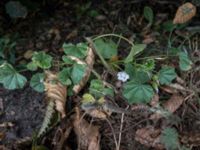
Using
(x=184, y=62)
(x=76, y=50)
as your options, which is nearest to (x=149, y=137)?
(x=184, y=62)

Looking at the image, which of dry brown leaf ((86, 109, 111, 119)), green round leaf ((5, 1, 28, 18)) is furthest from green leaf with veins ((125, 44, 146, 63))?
green round leaf ((5, 1, 28, 18))

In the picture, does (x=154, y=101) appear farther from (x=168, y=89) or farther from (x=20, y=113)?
(x=20, y=113)

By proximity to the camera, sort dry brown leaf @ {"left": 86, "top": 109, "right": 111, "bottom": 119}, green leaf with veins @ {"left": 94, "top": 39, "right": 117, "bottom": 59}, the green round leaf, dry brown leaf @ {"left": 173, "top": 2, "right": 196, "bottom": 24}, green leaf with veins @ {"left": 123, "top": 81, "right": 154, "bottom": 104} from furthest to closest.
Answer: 1. the green round leaf
2. dry brown leaf @ {"left": 173, "top": 2, "right": 196, "bottom": 24}
3. green leaf with veins @ {"left": 94, "top": 39, "right": 117, "bottom": 59}
4. dry brown leaf @ {"left": 86, "top": 109, "right": 111, "bottom": 119}
5. green leaf with veins @ {"left": 123, "top": 81, "right": 154, "bottom": 104}

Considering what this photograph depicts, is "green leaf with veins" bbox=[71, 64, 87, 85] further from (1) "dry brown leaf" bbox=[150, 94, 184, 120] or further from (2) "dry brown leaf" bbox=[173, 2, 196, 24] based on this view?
(2) "dry brown leaf" bbox=[173, 2, 196, 24]

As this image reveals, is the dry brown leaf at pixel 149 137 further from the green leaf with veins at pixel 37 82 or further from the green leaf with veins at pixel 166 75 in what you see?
the green leaf with veins at pixel 37 82

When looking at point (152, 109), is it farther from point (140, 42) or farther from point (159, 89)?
point (140, 42)

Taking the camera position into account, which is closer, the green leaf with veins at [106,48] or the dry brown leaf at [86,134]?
the dry brown leaf at [86,134]

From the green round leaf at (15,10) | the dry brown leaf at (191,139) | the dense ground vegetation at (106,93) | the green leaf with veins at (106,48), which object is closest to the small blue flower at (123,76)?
the dense ground vegetation at (106,93)
